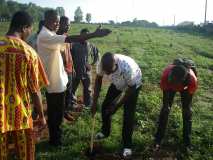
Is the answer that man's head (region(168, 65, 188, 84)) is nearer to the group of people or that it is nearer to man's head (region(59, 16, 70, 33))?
the group of people

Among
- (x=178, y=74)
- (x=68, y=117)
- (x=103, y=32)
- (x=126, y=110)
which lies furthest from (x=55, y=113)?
(x=103, y=32)

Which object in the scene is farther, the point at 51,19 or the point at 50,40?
the point at 51,19

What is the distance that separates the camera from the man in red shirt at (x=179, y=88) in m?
5.75

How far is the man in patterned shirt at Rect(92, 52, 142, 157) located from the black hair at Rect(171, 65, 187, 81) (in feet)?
1.79

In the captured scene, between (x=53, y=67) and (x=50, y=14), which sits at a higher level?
(x=50, y=14)

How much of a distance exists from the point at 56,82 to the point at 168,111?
6.51ft

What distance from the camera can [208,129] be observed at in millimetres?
7402

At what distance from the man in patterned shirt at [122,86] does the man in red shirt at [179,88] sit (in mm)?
480

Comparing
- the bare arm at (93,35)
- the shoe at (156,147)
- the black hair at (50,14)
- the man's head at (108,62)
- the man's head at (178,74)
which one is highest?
the black hair at (50,14)

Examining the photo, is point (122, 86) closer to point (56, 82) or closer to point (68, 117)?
point (56, 82)

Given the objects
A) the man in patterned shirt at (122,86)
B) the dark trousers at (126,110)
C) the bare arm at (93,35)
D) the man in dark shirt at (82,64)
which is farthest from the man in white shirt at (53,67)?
the man in dark shirt at (82,64)

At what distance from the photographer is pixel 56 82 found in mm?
5691

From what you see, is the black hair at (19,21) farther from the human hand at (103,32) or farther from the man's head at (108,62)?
the man's head at (108,62)

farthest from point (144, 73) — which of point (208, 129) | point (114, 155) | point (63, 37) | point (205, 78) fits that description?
point (63, 37)
